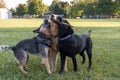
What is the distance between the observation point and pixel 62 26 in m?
5.46

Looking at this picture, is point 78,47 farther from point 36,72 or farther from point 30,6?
point 30,6

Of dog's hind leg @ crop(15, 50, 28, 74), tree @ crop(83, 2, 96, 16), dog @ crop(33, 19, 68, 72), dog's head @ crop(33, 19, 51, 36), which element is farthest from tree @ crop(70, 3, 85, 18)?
dog's head @ crop(33, 19, 51, 36)

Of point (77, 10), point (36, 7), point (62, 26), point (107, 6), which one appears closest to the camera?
point (62, 26)

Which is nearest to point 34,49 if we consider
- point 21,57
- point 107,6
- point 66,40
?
point 21,57

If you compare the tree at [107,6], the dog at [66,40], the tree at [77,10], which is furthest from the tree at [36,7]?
the dog at [66,40]

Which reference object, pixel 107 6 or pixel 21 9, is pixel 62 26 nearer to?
pixel 107 6

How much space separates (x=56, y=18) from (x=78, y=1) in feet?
288

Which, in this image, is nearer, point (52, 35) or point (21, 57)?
point (52, 35)

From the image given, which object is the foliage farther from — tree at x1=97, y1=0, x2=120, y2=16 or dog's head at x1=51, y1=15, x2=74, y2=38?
dog's head at x1=51, y1=15, x2=74, y2=38

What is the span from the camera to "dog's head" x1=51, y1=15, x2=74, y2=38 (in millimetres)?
5414

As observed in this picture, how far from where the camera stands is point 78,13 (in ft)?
290

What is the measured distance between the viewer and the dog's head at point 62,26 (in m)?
5.41

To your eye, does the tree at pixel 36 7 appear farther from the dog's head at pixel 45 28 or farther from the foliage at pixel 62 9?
the dog's head at pixel 45 28

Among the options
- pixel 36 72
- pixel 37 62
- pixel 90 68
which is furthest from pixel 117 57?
pixel 36 72
